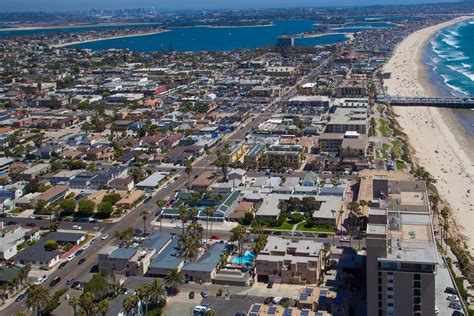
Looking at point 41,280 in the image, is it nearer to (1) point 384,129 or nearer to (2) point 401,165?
(2) point 401,165

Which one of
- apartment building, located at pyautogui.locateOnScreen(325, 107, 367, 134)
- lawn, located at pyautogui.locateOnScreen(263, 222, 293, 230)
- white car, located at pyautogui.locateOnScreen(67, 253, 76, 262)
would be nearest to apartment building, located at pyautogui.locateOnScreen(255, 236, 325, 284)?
lawn, located at pyautogui.locateOnScreen(263, 222, 293, 230)

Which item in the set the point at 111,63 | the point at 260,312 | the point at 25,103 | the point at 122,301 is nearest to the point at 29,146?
the point at 25,103

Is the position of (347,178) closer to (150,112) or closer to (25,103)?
(150,112)

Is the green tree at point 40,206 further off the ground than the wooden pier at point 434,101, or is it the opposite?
the green tree at point 40,206

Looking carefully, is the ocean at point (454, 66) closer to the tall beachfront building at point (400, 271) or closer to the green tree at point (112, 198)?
the green tree at point (112, 198)

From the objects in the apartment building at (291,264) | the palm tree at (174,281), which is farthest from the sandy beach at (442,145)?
the palm tree at (174,281)

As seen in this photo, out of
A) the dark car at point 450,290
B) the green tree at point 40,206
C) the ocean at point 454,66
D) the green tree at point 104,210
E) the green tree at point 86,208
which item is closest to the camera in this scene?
the dark car at point 450,290

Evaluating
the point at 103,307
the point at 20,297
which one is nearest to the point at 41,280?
the point at 20,297
